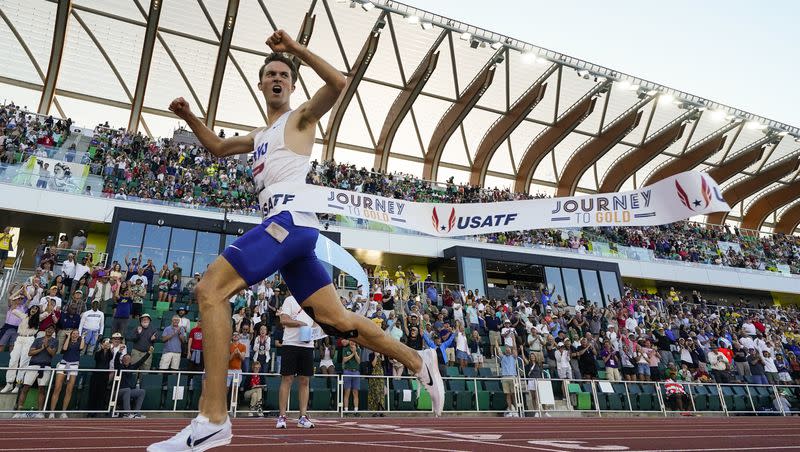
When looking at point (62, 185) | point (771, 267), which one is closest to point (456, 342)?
point (62, 185)

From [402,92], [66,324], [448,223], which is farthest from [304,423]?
[402,92]

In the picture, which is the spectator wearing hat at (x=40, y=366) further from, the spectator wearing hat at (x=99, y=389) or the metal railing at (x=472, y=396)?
the spectator wearing hat at (x=99, y=389)

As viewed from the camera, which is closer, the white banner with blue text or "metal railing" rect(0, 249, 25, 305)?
the white banner with blue text

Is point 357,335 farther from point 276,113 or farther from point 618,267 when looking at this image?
point 618,267

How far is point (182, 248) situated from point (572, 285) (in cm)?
1669

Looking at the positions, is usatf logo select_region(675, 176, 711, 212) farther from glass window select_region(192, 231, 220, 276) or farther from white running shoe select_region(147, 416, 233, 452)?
glass window select_region(192, 231, 220, 276)

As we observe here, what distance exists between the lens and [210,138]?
3.13 m

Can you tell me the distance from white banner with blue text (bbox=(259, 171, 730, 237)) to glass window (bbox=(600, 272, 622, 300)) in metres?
18.6

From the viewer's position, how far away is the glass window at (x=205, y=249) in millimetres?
17516

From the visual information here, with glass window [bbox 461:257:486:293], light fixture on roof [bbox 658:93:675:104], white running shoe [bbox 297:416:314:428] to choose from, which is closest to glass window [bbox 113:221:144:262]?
glass window [bbox 461:257:486:293]

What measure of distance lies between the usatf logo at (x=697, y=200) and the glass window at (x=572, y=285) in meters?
18.8

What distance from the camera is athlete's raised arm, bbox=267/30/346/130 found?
2.51 m

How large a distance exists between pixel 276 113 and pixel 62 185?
17745 mm

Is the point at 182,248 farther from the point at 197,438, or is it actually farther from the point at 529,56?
the point at 529,56
